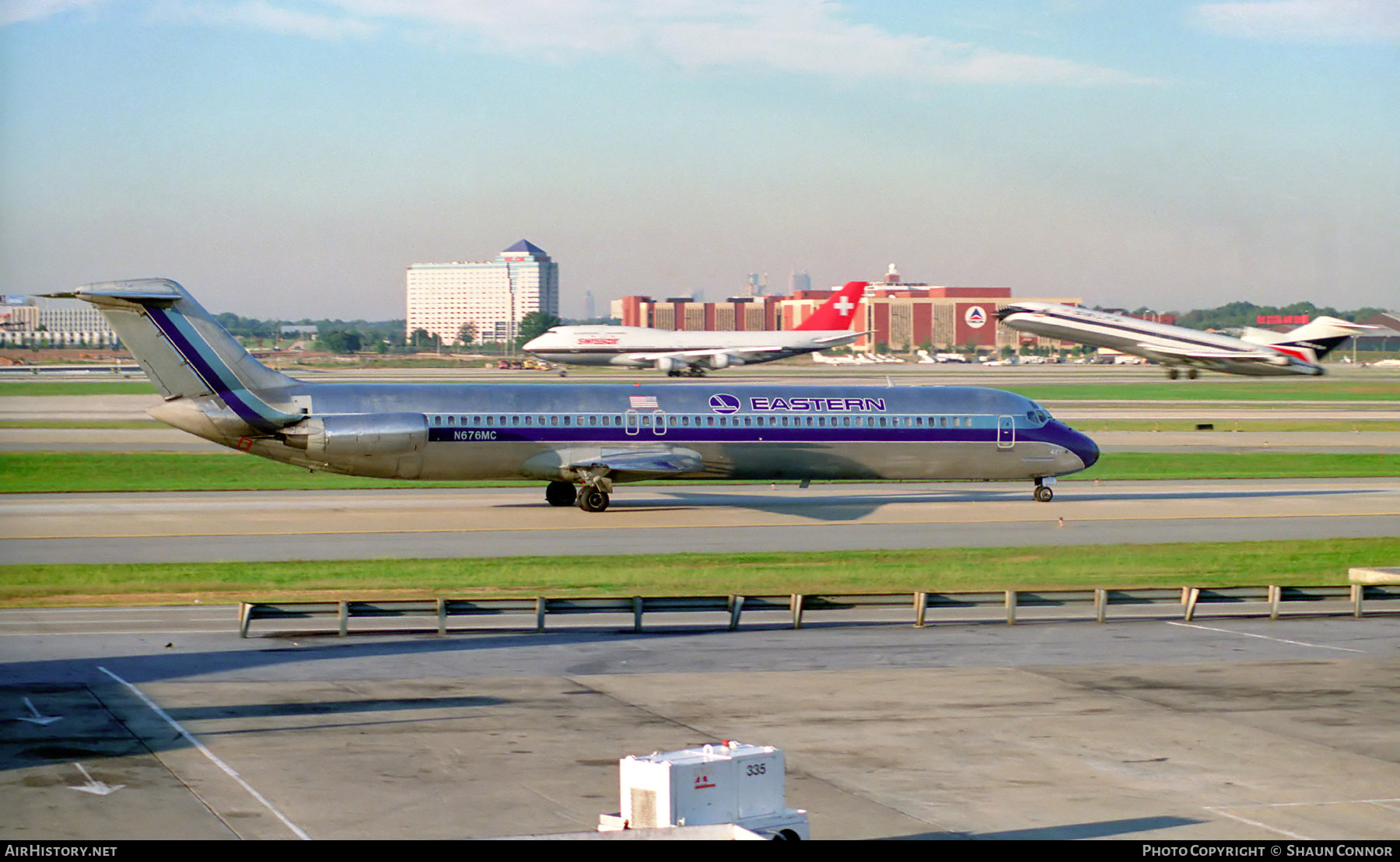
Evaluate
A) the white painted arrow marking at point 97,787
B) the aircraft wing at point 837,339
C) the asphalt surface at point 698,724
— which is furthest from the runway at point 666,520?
the aircraft wing at point 837,339

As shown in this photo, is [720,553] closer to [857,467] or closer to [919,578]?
[919,578]

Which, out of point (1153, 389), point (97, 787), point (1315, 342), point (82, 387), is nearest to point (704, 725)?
point (97, 787)

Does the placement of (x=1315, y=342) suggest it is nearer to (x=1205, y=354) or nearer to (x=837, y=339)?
(x=1205, y=354)

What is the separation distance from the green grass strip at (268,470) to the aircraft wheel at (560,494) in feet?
11.2

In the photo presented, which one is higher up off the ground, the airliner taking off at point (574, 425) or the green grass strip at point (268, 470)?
the airliner taking off at point (574, 425)

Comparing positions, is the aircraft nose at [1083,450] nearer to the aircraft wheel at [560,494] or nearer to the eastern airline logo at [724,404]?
the eastern airline logo at [724,404]

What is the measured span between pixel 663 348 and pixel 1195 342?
1904 inches

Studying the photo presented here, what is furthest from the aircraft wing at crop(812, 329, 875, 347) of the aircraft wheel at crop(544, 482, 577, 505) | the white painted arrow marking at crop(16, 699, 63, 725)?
the white painted arrow marking at crop(16, 699, 63, 725)

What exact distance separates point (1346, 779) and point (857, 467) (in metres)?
32.3

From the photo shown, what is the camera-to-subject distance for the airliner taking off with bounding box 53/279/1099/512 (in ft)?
143

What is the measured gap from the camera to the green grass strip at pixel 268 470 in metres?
52.7

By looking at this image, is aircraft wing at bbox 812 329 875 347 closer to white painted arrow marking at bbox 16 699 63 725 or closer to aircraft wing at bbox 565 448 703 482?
aircraft wing at bbox 565 448 703 482

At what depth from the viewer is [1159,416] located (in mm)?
93562
